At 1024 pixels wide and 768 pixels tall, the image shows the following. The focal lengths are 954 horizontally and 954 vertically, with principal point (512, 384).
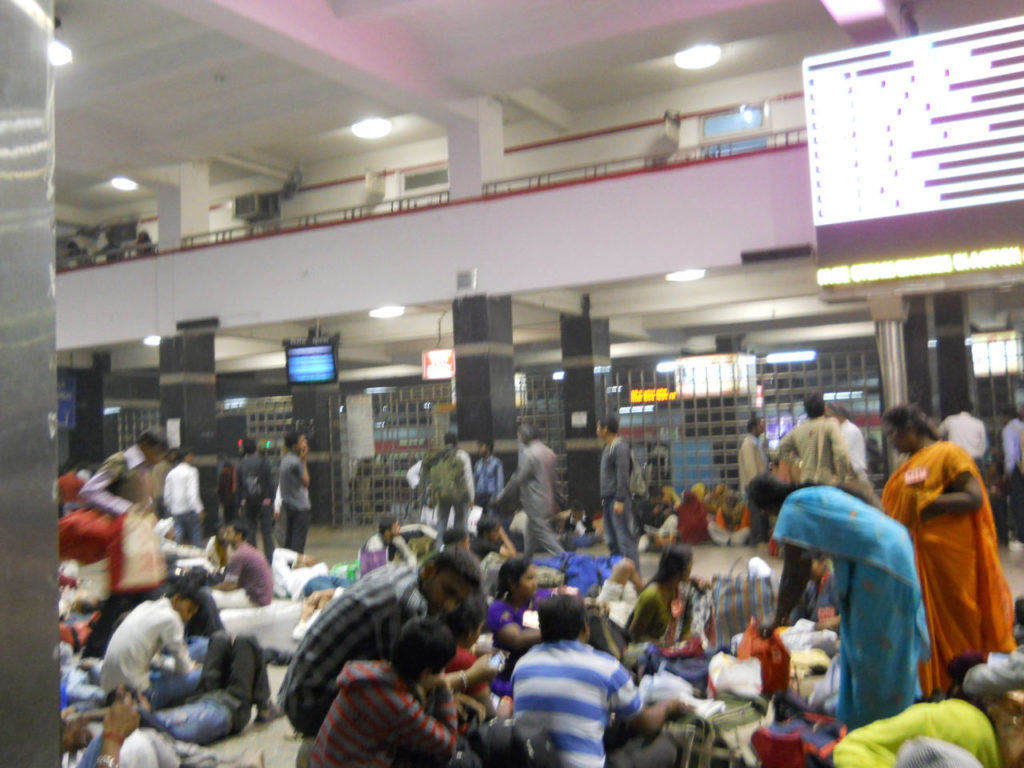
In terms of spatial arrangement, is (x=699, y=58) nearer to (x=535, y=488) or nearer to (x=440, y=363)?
(x=440, y=363)

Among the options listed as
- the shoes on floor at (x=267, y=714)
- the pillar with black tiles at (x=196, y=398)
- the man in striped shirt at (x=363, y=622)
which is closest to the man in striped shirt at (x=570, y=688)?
the man in striped shirt at (x=363, y=622)

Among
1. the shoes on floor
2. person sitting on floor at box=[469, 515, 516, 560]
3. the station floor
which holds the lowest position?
the station floor

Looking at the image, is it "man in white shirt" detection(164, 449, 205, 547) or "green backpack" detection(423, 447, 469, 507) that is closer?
"green backpack" detection(423, 447, 469, 507)

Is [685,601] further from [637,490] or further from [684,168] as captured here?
A: [637,490]

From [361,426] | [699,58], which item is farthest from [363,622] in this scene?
[361,426]

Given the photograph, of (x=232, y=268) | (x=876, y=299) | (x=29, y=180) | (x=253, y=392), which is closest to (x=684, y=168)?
(x=876, y=299)

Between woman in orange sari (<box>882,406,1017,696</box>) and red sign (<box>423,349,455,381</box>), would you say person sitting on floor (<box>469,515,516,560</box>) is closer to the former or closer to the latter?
woman in orange sari (<box>882,406,1017,696</box>)

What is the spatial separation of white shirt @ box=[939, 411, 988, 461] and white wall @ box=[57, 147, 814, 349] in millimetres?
2466

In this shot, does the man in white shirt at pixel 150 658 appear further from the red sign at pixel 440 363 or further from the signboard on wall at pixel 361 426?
the signboard on wall at pixel 361 426

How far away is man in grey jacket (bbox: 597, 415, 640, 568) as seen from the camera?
9039mm

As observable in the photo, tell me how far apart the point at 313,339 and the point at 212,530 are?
9.54 feet

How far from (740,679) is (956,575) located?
1132 mm

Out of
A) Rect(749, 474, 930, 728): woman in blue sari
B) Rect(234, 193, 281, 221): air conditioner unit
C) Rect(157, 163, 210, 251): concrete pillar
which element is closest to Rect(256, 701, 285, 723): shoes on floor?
Rect(749, 474, 930, 728): woman in blue sari

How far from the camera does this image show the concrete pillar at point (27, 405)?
1472mm
